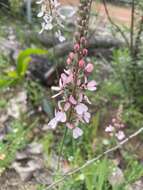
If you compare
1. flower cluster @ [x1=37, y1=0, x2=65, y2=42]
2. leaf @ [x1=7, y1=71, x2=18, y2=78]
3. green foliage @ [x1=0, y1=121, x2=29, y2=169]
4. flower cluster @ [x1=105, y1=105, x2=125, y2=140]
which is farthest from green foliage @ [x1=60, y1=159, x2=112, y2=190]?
leaf @ [x1=7, y1=71, x2=18, y2=78]

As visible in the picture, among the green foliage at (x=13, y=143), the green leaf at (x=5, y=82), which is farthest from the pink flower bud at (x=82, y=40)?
the green leaf at (x=5, y=82)

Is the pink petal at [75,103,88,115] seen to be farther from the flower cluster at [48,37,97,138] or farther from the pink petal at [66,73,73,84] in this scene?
the pink petal at [66,73,73,84]

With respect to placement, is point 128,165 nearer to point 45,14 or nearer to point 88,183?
point 88,183

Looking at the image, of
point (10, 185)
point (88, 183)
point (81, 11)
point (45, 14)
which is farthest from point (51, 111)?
point (81, 11)

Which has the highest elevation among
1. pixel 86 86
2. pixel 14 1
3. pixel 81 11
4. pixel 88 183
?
pixel 81 11

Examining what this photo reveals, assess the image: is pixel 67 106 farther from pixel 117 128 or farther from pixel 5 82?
pixel 5 82

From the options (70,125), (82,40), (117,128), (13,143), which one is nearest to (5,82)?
(13,143)

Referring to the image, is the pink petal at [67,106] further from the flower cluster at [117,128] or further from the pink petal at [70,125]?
the flower cluster at [117,128]

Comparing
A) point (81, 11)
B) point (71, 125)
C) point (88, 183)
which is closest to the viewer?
point (81, 11)
